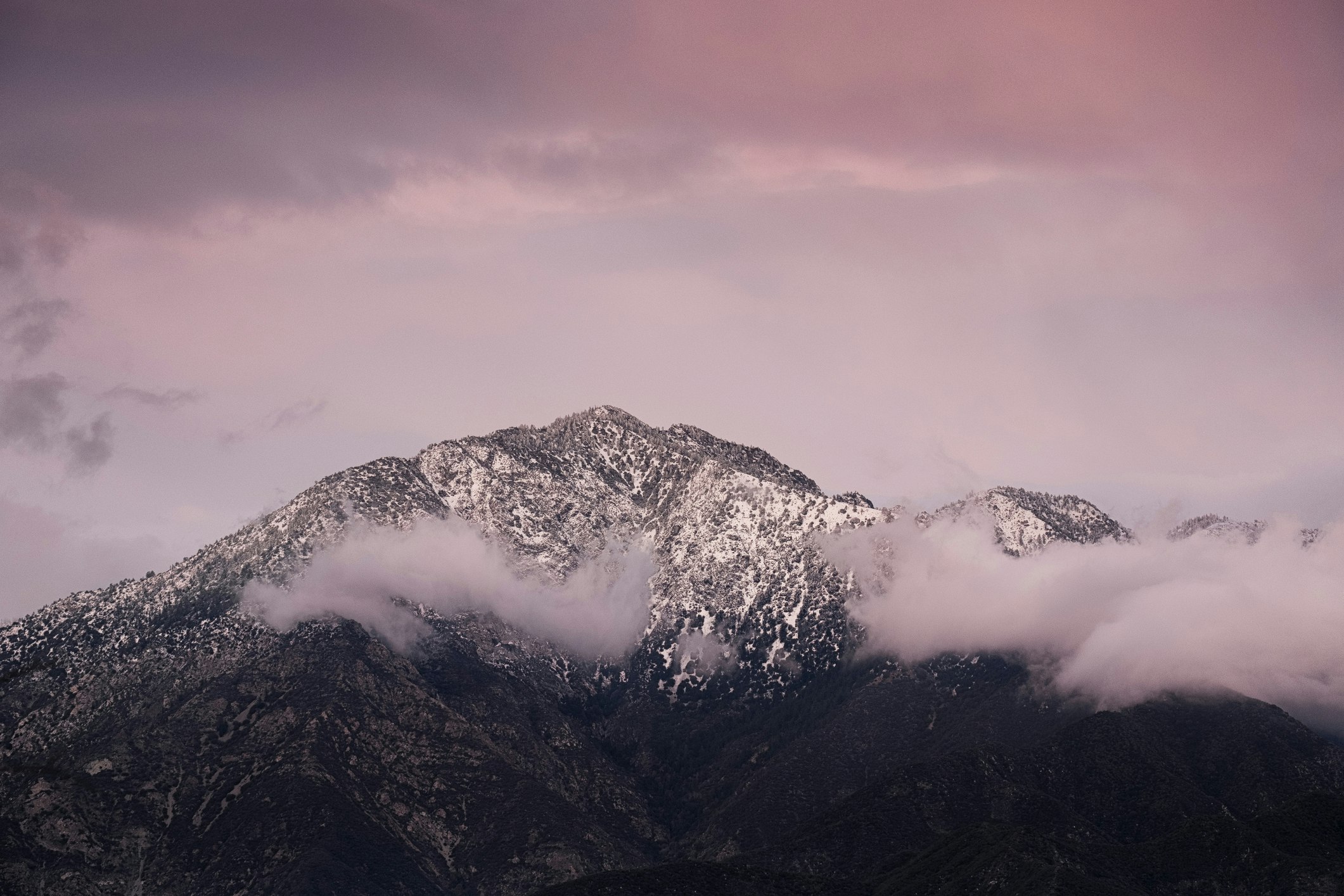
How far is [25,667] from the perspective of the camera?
67.2 meters

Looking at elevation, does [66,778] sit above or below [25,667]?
below

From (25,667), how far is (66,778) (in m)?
5.69

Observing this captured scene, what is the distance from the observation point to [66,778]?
66.2 m
